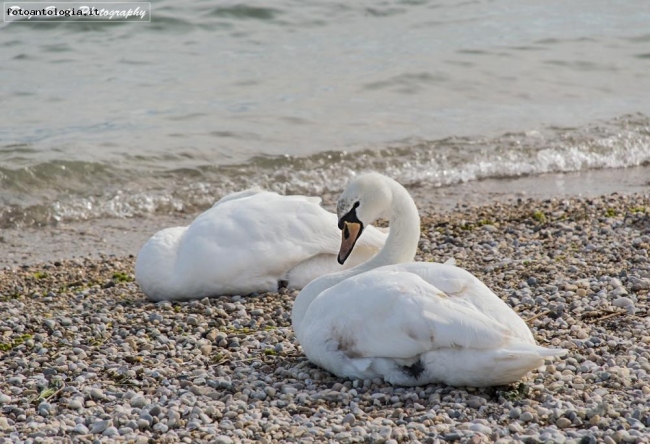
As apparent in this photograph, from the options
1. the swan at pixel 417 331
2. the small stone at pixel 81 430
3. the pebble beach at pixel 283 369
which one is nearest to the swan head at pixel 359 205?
the swan at pixel 417 331

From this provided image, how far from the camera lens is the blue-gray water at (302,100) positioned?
467 inches

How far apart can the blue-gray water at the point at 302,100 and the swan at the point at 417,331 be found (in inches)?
241

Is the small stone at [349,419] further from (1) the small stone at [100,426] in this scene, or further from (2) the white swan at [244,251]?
(2) the white swan at [244,251]

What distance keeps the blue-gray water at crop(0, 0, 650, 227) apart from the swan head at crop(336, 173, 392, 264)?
5543mm

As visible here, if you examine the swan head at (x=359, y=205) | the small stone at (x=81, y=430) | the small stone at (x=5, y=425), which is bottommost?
the small stone at (x=5, y=425)

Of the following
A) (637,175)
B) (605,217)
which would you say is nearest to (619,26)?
(637,175)

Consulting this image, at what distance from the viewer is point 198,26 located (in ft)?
57.5

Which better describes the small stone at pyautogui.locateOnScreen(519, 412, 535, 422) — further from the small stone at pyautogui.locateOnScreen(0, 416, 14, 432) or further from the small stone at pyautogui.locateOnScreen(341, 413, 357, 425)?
the small stone at pyautogui.locateOnScreen(0, 416, 14, 432)

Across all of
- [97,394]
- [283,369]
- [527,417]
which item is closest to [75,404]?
[97,394]

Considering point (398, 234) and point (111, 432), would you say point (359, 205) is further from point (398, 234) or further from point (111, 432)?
point (111, 432)

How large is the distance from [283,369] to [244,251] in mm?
1796

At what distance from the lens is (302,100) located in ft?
46.4

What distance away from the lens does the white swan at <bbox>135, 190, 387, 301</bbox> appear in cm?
712

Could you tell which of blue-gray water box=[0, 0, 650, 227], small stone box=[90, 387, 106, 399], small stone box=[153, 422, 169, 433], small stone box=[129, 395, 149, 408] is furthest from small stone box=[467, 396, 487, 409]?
blue-gray water box=[0, 0, 650, 227]
